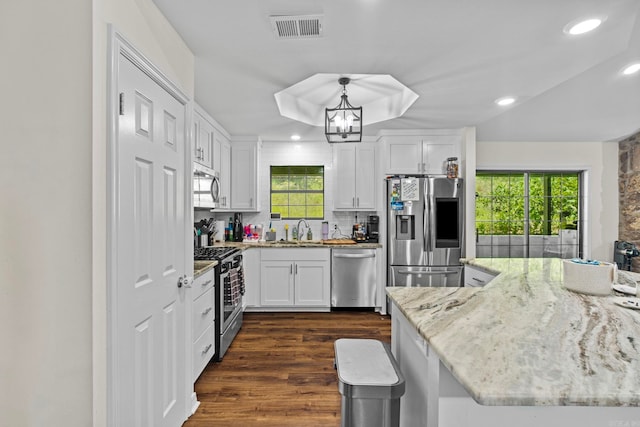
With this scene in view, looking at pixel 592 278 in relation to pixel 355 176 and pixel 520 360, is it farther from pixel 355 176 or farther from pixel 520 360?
pixel 355 176

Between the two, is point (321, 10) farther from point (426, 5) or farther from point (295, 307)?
point (295, 307)

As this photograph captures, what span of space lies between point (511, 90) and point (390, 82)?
1088 millimetres

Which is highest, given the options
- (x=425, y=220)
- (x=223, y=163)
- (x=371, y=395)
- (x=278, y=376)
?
(x=223, y=163)

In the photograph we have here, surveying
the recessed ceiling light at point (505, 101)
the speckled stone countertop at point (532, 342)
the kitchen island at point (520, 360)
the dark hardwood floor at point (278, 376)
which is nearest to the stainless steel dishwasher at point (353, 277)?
the dark hardwood floor at point (278, 376)

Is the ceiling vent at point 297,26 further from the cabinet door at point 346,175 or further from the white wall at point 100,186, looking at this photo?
the cabinet door at point 346,175

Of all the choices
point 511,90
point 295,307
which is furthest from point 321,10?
point 295,307

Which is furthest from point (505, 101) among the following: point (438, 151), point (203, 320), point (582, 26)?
point (203, 320)

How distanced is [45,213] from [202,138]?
2.32 m

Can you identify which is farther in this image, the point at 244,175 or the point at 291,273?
the point at 244,175

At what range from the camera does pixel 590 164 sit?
15.5 ft

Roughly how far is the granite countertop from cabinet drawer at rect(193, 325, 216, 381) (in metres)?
0.49

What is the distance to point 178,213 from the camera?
1.89 metres

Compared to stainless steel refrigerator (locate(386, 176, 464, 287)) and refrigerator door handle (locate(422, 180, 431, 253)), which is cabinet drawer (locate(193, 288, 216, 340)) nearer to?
stainless steel refrigerator (locate(386, 176, 464, 287))

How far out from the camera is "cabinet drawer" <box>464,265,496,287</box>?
2236 millimetres
